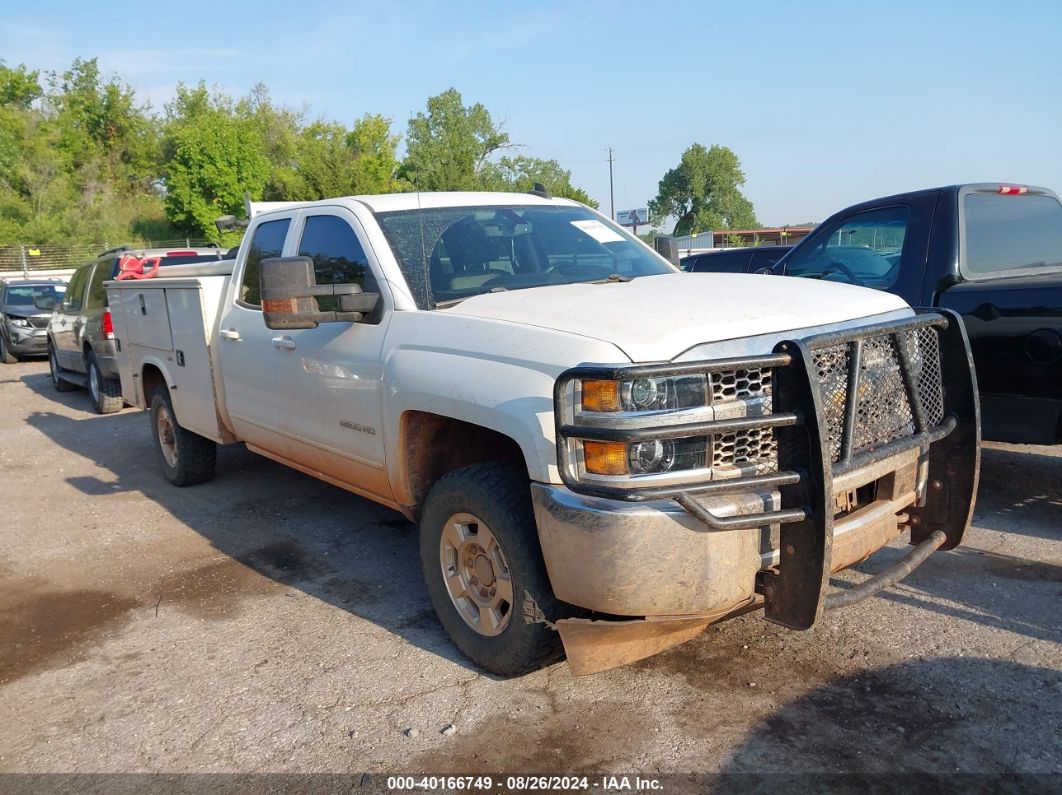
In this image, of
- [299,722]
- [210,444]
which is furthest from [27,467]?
[299,722]

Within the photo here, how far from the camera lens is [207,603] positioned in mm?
4543

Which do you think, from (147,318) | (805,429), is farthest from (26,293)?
(805,429)

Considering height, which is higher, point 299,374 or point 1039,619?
point 299,374

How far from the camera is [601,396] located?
2805 mm

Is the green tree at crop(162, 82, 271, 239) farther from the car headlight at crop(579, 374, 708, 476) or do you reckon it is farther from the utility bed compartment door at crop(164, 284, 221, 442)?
the car headlight at crop(579, 374, 708, 476)

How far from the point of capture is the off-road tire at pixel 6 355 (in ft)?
55.9

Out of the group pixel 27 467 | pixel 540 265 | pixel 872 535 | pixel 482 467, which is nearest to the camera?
pixel 872 535

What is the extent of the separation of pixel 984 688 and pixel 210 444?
5.51 meters

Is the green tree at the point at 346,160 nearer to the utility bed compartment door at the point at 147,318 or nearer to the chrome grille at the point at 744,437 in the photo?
the utility bed compartment door at the point at 147,318

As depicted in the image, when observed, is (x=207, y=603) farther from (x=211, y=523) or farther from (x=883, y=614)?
(x=883, y=614)

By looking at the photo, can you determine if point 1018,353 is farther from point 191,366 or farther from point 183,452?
point 183,452

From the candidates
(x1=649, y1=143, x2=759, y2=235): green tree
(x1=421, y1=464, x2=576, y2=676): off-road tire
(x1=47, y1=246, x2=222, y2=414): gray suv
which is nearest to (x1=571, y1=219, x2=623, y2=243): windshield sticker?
(x1=421, y1=464, x2=576, y2=676): off-road tire

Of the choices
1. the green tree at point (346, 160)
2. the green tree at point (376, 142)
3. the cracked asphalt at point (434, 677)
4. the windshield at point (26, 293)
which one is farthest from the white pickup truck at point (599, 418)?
the green tree at point (376, 142)

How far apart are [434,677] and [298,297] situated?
5.63 ft
